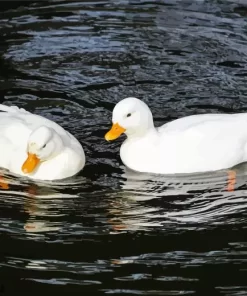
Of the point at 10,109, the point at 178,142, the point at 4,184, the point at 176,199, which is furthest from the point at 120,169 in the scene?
the point at 10,109

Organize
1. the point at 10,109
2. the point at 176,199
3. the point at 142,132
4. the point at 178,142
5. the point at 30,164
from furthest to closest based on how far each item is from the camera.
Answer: the point at 10,109, the point at 142,132, the point at 178,142, the point at 30,164, the point at 176,199

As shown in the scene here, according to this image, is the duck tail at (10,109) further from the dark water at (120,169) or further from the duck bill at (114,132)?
the duck bill at (114,132)

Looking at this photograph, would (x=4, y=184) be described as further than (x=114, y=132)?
No

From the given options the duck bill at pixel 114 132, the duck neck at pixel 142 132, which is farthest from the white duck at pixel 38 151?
the duck neck at pixel 142 132

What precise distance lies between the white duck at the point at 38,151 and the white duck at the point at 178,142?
340 millimetres

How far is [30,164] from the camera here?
5.95 meters

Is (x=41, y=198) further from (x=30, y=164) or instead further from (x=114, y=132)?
(x=114, y=132)

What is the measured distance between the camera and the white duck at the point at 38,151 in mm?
5941

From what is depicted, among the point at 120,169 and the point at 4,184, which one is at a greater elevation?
the point at 120,169

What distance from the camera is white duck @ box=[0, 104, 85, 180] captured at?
19.5 ft

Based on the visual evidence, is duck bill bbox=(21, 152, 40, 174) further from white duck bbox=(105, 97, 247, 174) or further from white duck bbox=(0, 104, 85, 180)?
white duck bbox=(105, 97, 247, 174)

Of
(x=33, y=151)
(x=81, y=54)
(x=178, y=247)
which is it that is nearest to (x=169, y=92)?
(x=81, y=54)

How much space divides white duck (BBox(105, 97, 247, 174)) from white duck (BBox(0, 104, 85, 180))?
1.11 ft

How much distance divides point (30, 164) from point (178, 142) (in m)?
1.13
